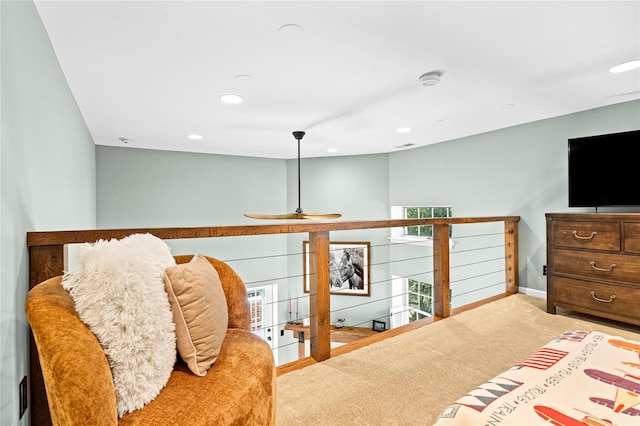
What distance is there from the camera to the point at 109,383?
0.90 metres

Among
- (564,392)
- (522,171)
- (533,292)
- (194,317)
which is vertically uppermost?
(522,171)

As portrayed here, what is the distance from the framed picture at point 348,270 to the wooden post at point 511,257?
2513mm

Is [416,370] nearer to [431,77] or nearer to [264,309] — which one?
[431,77]

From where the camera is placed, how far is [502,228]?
13.7 feet

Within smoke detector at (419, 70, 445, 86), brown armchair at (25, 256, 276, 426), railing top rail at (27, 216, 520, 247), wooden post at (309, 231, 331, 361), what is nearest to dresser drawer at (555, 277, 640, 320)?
railing top rail at (27, 216, 520, 247)

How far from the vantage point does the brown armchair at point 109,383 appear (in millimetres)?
833

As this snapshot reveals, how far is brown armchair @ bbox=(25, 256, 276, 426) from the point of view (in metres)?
0.83

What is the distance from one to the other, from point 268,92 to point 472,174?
321 centimetres

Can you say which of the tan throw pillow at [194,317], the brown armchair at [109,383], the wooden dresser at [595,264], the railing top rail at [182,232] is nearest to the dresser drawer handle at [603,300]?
the wooden dresser at [595,264]

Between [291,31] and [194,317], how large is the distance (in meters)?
1.57

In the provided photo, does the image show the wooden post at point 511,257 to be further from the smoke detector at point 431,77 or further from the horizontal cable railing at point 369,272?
the smoke detector at point 431,77

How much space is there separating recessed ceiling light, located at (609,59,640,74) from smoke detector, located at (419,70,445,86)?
4.14ft

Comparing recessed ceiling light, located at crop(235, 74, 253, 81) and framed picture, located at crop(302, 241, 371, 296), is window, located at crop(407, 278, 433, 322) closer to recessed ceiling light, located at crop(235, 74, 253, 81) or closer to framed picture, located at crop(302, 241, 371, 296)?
→ framed picture, located at crop(302, 241, 371, 296)

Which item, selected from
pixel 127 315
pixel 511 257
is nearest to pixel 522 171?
pixel 511 257
